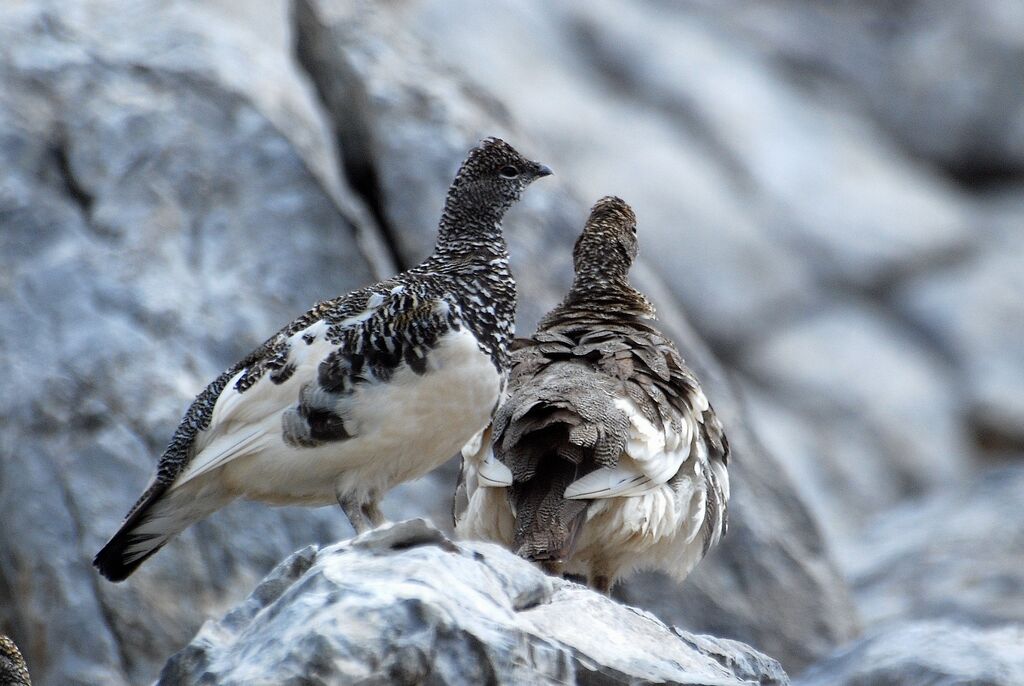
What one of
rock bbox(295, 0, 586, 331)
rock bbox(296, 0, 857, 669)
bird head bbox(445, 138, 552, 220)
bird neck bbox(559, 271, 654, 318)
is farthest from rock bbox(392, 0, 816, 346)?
bird head bbox(445, 138, 552, 220)

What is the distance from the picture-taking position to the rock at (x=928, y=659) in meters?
5.77

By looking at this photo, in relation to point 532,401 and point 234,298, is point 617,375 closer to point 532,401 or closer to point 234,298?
point 532,401

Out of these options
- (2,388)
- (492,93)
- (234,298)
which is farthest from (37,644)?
(492,93)

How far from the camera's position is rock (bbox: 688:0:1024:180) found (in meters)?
18.9

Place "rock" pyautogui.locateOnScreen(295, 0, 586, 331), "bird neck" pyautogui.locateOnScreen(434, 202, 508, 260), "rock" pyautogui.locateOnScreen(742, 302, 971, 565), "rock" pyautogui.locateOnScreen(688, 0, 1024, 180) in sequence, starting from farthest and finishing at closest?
"rock" pyautogui.locateOnScreen(688, 0, 1024, 180), "rock" pyautogui.locateOnScreen(742, 302, 971, 565), "rock" pyautogui.locateOnScreen(295, 0, 586, 331), "bird neck" pyautogui.locateOnScreen(434, 202, 508, 260)

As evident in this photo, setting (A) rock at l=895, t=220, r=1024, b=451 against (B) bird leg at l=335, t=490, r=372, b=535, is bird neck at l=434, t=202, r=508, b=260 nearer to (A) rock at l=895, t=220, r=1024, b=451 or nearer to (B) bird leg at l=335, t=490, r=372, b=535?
(B) bird leg at l=335, t=490, r=372, b=535

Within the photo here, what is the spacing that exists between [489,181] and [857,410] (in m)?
11.9

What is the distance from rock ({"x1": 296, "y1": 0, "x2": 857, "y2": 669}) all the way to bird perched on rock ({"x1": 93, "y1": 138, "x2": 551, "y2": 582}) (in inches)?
127

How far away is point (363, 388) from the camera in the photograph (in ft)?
18.3

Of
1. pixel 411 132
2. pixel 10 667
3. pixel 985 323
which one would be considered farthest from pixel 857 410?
pixel 10 667

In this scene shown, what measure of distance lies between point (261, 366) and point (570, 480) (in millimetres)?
1293

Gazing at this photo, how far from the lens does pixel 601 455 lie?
591cm

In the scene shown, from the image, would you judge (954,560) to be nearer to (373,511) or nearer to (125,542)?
(373,511)

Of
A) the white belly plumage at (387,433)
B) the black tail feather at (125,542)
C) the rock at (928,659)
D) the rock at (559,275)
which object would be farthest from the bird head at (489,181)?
the rock at (559,275)
